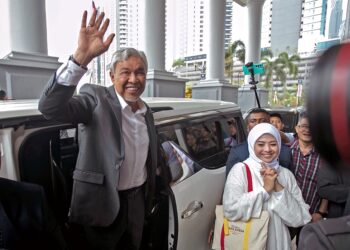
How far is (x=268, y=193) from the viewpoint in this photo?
1.90 m

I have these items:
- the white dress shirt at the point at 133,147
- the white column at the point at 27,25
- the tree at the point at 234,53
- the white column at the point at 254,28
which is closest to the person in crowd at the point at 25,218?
the white dress shirt at the point at 133,147

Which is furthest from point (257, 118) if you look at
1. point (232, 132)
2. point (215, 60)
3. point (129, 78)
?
point (215, 60)

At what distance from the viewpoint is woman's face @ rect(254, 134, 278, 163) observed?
203 cm

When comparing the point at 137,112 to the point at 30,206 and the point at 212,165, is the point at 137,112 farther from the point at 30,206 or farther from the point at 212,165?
the point at 212,165

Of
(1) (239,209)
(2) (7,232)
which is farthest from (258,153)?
(2) (7,232)

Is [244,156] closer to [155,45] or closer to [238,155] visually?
[238,155]

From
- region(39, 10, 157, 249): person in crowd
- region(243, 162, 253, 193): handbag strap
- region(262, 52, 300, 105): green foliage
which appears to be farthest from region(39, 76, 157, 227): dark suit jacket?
region(262, 52, 300, 105): green foliage

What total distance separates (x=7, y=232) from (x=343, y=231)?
1181 millimetres

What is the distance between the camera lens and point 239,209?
1896 mm

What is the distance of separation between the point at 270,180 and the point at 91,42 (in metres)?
1.41

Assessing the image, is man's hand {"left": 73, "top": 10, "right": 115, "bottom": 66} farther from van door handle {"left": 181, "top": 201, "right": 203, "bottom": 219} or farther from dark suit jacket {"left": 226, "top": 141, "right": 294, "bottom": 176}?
dark suit jacket {"left": 226, "top": 141, "right": 294, "bottom": 176}

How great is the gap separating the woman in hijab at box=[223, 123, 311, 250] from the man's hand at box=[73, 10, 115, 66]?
1.31m

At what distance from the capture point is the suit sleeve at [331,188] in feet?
6.55

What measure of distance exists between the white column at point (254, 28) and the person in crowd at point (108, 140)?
11.8 m
